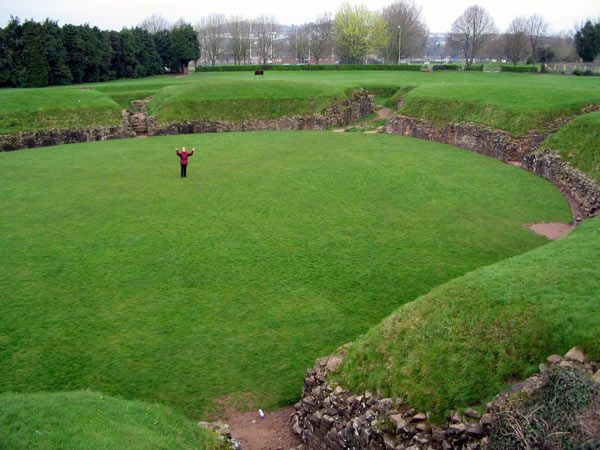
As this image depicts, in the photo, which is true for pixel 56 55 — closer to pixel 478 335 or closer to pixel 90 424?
pixel 90 424

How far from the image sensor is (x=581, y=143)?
20.5 m

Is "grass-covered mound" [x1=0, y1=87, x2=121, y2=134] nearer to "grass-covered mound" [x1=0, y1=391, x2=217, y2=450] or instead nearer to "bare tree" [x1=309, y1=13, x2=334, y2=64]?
"grass-covered mound" [x1=0, y1=391, x2=217, y2=450]

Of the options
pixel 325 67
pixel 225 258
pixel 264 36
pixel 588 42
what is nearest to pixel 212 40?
pixel 264 36

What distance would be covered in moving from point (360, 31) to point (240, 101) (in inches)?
1829

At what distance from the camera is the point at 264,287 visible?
38.8 ft

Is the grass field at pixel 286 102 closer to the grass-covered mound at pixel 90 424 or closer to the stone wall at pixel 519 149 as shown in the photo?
the stone wall at pixel 519 149

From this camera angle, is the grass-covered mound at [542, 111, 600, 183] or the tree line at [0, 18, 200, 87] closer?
the grass-covered mound at [542, 111, 600, 183]

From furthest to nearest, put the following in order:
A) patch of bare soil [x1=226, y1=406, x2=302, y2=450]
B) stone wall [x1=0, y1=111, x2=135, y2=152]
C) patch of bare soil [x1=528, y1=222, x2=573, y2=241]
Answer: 1. stone wall [x1=0, y1=111, x2=135, y2=152]
2. patch of bare soil [x1=528, y1=222, x2=573, y2=241]
3. patch of bare soil [x1=226, y1=406, x2=302, y2=450]

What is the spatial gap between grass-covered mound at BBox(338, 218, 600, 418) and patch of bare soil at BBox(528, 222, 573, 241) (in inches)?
219

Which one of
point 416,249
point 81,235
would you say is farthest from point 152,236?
point 416,249

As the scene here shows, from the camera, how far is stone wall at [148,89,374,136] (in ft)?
111

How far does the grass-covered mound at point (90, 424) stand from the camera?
5996 mm

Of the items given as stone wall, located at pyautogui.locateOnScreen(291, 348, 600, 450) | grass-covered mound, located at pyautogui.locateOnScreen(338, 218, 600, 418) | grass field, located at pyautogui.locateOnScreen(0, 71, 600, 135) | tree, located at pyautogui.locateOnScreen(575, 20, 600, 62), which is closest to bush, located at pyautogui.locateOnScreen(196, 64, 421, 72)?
tree, located at pyautogui.locateOnScreen(575, 20, 600, 62)

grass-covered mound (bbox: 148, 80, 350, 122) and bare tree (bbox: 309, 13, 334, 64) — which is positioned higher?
bare tree (bbox: 309, 13, 334, 64)
